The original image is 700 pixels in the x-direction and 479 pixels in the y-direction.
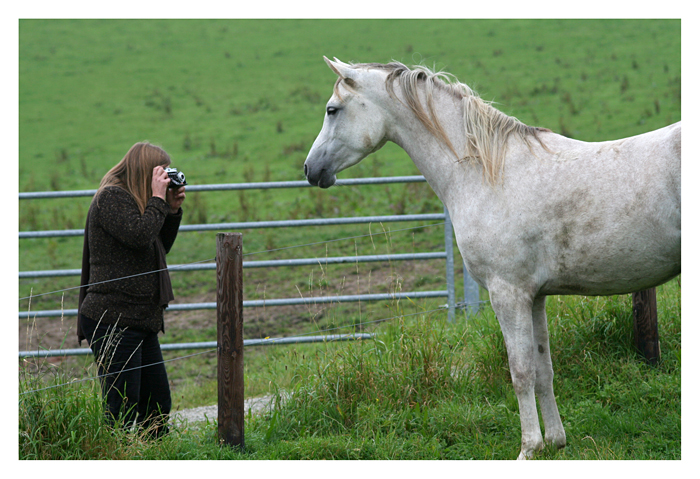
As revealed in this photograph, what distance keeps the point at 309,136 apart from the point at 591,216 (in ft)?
38.2

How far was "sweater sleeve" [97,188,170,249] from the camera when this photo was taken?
3.07m

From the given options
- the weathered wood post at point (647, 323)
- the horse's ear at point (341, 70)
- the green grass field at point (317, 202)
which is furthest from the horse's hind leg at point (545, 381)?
the horse's ear at point (341, 70)

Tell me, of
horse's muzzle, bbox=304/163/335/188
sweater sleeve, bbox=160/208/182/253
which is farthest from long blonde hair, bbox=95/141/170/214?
horse's muzzle, bbox=304/163/335/188

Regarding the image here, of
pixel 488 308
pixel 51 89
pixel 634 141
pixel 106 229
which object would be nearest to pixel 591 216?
pixel 634 141

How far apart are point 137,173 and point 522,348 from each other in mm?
2294

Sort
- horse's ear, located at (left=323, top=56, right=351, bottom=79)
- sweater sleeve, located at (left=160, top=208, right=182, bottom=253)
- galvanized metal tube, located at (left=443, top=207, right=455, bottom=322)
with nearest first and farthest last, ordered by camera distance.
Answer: horse's ear, located at (left=323, top=56, right=351, bottom=79) → sweater sleeve, located at (left=160, top=208, right=182, bottom=253) → galvanized metal tube, located at (left=443, top=207, right=455, bottom=322)

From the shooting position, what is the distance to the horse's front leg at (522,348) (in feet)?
9.47

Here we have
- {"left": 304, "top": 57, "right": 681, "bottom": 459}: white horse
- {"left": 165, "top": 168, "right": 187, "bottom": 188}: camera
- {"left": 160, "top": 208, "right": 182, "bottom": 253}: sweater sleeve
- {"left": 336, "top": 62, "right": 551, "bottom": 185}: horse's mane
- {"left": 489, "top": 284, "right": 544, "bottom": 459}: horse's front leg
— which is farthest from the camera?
{"left": 160, "top": 208, "right": 182, "bottom": 253}: sweater sleeve

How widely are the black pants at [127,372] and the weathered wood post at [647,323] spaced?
3.10 m

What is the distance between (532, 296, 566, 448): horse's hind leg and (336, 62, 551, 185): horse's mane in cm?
79

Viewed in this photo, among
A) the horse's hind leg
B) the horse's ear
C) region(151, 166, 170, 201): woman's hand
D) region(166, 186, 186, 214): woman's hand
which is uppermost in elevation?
the horse's ear

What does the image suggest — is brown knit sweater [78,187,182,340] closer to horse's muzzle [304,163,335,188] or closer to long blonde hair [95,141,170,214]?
long blonde hair [95,141,170,214]

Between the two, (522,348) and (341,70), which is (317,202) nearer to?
(341,70)

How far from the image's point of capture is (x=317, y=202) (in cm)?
942
